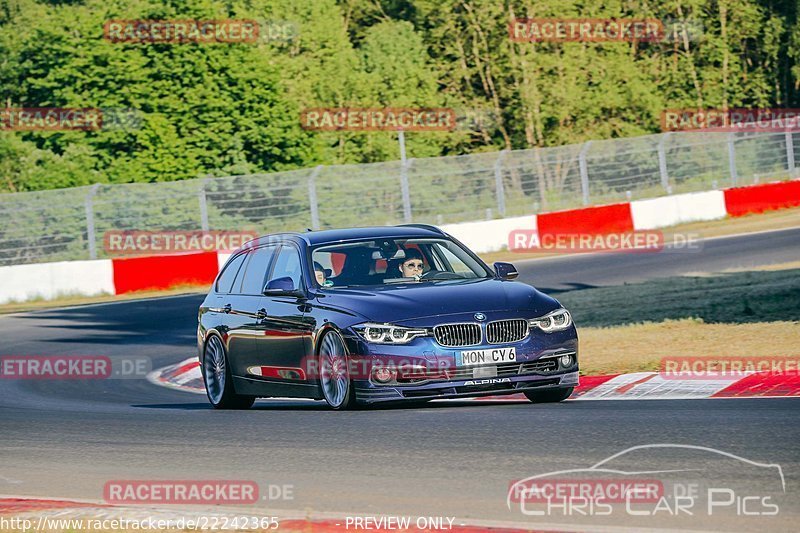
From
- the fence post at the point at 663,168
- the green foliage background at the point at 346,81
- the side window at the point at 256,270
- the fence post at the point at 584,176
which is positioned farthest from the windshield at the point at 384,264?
the green foliage background at the point at 346,81

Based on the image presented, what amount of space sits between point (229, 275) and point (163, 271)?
56.4 feet

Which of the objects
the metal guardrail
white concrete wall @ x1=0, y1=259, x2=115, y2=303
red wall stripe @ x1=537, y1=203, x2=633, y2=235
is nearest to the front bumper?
white concrete wall @ x1=0, y1=259, x2=115, y2=303

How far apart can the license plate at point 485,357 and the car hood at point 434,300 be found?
0.33m

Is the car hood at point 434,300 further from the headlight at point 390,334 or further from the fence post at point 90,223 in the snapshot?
the fence post at point 90,223

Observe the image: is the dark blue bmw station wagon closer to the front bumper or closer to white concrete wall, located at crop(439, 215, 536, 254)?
the front bumper

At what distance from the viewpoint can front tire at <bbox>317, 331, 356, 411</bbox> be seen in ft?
35.7

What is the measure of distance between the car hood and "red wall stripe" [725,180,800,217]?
84.8 ft

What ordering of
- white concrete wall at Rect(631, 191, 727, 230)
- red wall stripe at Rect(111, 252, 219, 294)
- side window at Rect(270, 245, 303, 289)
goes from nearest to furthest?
side window at Rect(270, 245, 303, 289) < red wall stripe at Rect(111, 252, 219, 294) < white concrete wall at Rect(631, 191, 727, 230)

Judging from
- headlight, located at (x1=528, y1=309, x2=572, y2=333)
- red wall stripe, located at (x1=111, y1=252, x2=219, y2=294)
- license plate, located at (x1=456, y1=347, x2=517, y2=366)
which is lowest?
license plate, located at (x1=456, y1=347, x2=517, y2=366)

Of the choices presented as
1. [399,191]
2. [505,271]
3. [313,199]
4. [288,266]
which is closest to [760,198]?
[399,191]

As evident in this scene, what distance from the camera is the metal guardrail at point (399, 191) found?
31094 millimetres

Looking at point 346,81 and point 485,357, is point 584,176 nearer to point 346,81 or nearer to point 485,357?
point 346,81

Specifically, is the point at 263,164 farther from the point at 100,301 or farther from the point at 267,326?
the point at 267,326

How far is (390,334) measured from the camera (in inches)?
417
